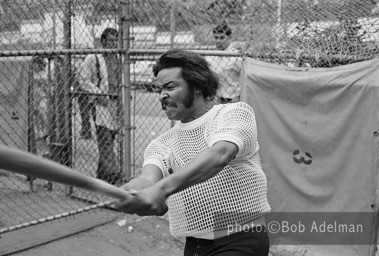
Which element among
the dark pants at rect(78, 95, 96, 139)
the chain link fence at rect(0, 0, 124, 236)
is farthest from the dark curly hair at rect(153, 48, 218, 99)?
the dark pants at rect(78, 95, 96, 139)

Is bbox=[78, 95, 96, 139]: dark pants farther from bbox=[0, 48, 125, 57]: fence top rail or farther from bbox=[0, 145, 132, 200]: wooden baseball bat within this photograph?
bbox=[0, 145, 132, 200]: wooden baseball bat

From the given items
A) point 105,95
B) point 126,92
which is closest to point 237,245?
point 126,92

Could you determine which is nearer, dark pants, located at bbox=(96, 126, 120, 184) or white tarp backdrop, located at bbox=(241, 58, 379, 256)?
white tarp backdrop, located at bbox=(241, 58, 379, 256)

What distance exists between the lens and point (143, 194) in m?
2.11

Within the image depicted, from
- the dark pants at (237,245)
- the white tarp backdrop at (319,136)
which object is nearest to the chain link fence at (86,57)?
the white tarp backdrop at (319,136)

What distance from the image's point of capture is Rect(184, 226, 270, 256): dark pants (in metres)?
2.45

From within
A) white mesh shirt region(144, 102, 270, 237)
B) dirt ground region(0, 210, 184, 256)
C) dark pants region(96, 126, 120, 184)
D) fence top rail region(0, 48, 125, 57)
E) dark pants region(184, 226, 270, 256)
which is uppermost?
fence top rail region(0, 48, 125, 57)

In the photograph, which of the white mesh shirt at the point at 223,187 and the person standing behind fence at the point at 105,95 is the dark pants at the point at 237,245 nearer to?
the white mesh shirt at the point at 223,187

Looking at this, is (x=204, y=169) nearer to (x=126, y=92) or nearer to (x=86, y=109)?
(x=126, y=92)

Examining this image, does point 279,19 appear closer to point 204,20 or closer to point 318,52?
point 318,52

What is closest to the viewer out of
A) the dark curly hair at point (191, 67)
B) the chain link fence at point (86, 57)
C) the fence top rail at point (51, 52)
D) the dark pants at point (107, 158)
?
the dark curly hair at point (191, 67)

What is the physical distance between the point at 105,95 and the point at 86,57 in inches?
26.2

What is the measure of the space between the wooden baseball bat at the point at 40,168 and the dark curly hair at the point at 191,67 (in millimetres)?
982

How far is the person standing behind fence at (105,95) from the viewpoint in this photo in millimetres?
5789
